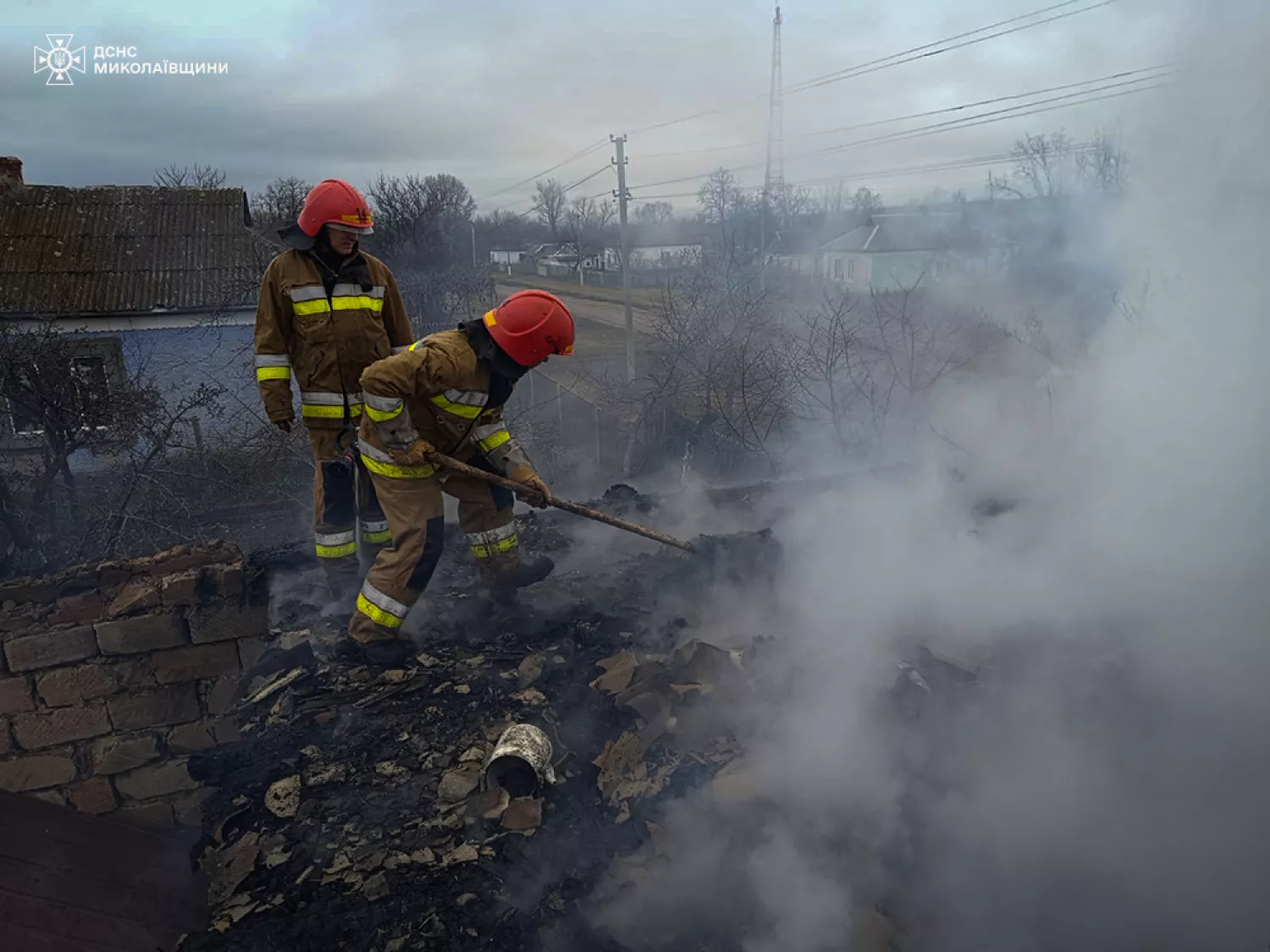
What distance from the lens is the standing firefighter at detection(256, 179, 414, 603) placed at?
379 cm

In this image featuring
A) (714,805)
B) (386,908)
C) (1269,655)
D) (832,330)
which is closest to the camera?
(386,908)

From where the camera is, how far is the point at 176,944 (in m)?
2.63

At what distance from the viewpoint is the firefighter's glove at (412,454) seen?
3.57 meters

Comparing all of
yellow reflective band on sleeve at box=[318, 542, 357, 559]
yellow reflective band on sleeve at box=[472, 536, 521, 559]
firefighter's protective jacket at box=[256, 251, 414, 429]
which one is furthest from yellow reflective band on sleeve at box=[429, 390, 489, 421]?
yellow reflective band on sleeve at box=[318, 542, 357, 559]

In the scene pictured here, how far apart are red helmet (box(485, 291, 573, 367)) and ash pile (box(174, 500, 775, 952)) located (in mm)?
1442

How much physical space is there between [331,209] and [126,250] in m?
10.3

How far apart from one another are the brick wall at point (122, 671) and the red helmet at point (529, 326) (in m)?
2.16

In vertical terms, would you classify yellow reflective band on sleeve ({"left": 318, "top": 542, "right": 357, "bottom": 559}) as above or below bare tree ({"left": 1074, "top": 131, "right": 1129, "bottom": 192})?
below

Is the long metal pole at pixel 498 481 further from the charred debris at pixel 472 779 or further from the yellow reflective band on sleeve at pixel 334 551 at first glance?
the yellow reflective band on sleeve at pixel 334 551

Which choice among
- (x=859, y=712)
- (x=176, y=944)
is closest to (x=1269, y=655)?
(x=859, y=712)

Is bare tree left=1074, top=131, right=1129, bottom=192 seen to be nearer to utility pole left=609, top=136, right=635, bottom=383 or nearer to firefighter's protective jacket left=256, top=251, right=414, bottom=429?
firefighter's protective jacket left=256, top=251, right=414, bottom=429

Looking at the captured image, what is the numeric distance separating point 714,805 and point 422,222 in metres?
18.3

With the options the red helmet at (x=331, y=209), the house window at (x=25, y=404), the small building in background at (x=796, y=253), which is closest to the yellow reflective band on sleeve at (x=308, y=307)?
the red helmet at (x=331, y=209)

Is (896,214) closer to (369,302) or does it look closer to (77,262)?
(369,302)
